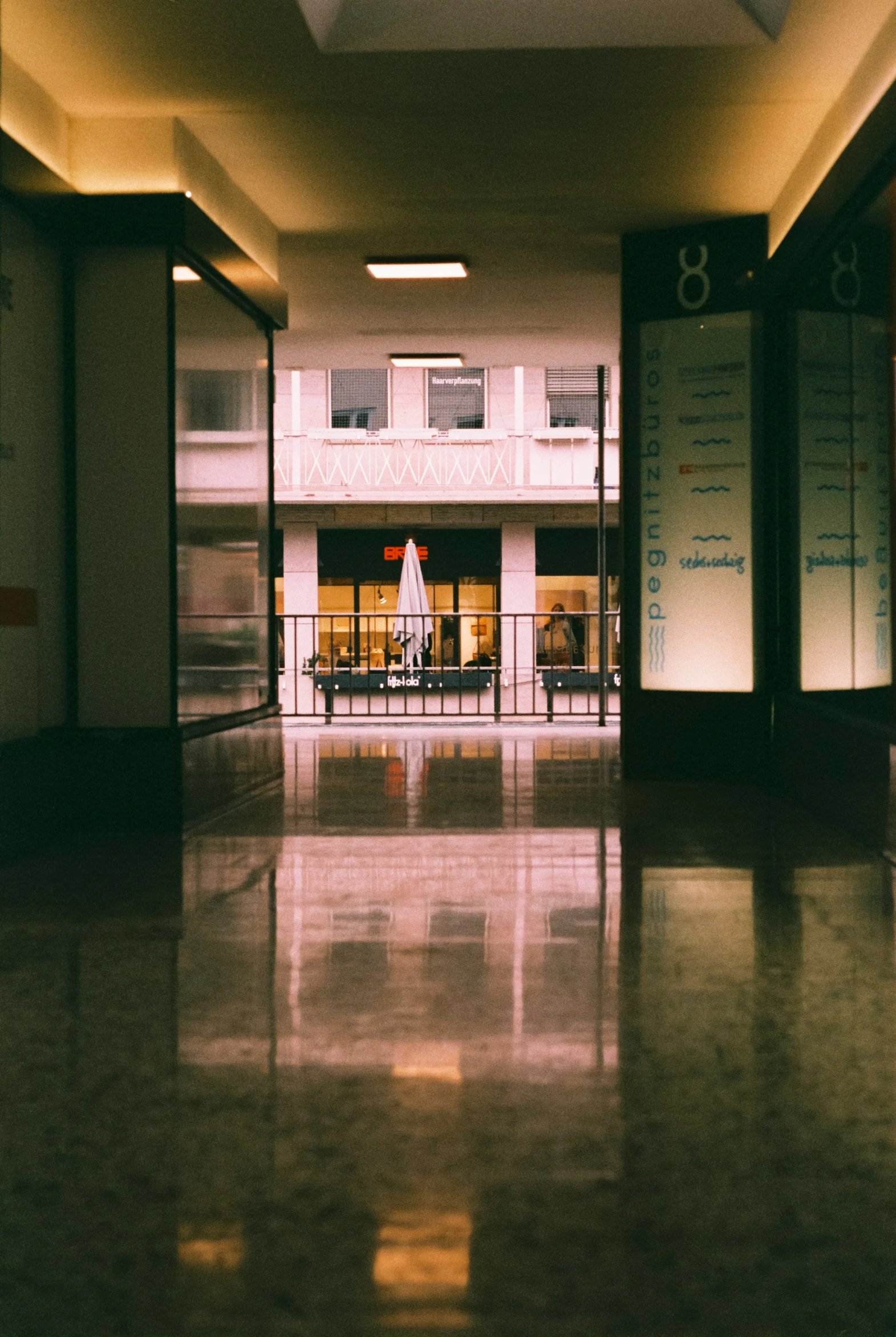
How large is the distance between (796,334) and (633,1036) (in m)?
6.54

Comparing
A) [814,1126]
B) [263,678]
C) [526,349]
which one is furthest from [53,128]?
[526,349]

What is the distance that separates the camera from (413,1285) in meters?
2.12

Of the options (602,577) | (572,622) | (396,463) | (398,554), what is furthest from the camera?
(398,554)

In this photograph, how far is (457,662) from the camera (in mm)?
25188

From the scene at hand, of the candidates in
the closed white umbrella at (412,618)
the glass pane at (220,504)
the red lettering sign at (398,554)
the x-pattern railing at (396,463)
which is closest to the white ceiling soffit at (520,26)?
the glass pane at (220,504)

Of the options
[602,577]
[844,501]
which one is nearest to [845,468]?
[844,501]

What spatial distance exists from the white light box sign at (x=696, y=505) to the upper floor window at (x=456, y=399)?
1815cm

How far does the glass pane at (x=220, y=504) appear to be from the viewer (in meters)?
7.51

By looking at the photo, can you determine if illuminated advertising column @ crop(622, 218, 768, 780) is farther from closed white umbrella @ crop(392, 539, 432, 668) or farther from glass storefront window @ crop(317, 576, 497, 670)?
glass storefront window @ crop(317, 576, 497, 670)

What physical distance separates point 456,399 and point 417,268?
1725cm

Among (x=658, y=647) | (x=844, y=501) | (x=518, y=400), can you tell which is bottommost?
(x=658, y=647)

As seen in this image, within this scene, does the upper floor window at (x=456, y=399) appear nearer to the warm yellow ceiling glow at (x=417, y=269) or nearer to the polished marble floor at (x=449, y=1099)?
the warm yellow ceiling glow at (x=417, y=269)

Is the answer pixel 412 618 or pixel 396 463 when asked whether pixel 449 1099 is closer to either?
pixel 412 618

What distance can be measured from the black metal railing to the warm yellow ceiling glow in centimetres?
1049
